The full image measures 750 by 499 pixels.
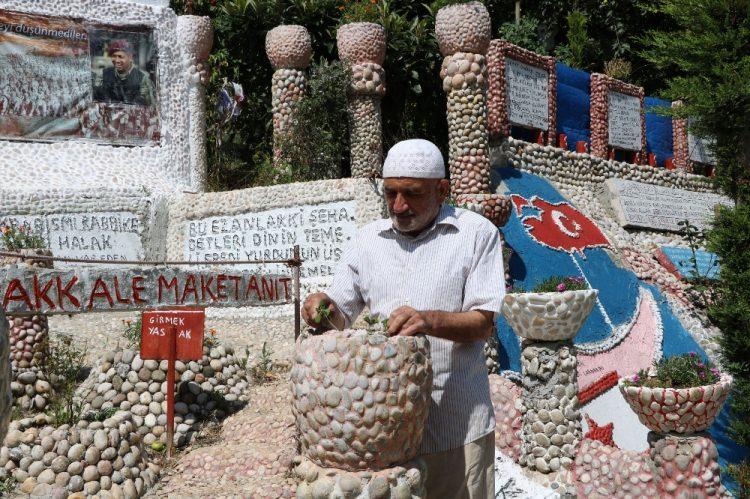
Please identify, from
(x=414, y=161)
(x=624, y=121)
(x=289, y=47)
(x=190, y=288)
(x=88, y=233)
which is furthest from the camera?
(x=624, y=121)

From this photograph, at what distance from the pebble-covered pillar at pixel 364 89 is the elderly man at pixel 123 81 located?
2.76m

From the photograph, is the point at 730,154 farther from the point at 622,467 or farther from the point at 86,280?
the point at 86,280

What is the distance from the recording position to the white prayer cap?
2430mm

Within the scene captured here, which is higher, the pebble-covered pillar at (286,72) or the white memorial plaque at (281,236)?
the pebble-covered pillar at (286,72)

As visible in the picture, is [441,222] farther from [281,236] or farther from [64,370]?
[281,236]

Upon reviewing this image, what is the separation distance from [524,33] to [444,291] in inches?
Answer: 577

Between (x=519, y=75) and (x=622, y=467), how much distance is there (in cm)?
769

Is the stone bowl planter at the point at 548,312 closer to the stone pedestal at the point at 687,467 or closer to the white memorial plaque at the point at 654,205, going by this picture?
the stone pedestal at the point at 687,467

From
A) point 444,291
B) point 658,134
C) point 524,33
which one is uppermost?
point 524,33

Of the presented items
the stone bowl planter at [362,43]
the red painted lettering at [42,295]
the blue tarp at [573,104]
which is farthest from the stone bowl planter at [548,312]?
the blue tarp at [573,104]

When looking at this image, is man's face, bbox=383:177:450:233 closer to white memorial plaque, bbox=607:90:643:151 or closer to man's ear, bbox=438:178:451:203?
man's ear, bbox=438:178:451:203

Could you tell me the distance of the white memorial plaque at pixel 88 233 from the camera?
9555mm

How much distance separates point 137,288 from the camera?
455 cm

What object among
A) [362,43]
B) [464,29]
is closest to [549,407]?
[464,29]
